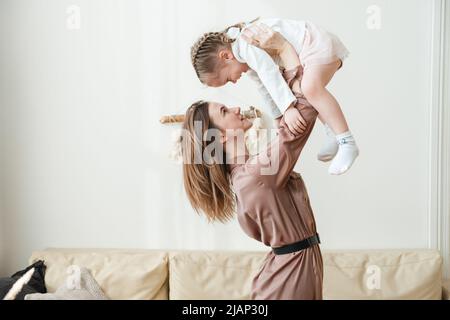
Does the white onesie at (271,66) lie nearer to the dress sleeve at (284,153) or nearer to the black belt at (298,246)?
the dress sleeve at (284,153)

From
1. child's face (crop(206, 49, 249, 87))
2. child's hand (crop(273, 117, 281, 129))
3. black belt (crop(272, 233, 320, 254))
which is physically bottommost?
black belt (crop(272, 233, 320, 254))

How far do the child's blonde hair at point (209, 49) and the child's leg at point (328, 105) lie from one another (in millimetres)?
282

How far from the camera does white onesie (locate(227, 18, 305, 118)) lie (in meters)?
1.80

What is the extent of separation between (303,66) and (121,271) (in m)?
1.15

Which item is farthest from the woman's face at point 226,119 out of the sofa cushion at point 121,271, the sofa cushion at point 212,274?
the sofa cushion at point 121,271

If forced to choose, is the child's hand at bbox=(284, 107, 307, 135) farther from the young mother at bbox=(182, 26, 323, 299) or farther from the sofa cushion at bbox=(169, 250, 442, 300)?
the sofa cushion at bbox=(169, 250, 442, 300)

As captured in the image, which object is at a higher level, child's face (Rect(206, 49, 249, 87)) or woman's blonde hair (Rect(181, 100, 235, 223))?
child's face (Rect(206, 49, 249, 87))

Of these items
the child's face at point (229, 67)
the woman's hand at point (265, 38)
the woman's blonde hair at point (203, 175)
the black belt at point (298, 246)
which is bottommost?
the black belt at point (298, 246)

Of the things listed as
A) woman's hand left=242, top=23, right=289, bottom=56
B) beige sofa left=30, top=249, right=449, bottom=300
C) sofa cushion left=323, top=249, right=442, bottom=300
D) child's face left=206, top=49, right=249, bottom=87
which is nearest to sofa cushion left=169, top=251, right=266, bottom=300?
beige sofa left=30, top=249, right=449, bottom=300

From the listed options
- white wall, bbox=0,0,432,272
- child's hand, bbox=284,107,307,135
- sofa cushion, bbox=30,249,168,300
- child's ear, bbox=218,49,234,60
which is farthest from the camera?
sofa cushion, bbox=30,249,168,300

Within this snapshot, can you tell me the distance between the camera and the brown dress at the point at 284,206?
1789mm

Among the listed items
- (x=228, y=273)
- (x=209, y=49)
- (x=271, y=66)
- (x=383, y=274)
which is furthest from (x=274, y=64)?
(x=383, y=274)

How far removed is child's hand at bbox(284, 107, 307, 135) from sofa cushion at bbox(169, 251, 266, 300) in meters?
0.73
